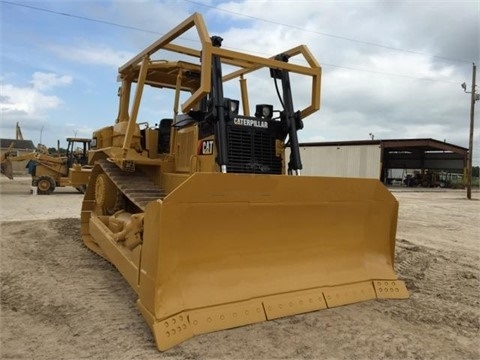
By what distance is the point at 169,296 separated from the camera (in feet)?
11.4

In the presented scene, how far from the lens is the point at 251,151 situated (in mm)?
4926

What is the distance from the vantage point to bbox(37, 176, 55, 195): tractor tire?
18078mm

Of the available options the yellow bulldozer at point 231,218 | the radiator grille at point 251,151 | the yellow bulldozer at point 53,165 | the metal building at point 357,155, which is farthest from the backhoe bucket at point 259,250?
the metal building at point 357,155

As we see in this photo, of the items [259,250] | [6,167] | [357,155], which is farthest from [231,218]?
[357,155]

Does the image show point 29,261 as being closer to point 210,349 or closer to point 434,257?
point 210,349

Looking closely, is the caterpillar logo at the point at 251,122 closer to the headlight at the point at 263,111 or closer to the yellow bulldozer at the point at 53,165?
the headlight at the point at 263,111

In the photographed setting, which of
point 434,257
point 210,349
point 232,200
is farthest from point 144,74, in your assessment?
point 434,257

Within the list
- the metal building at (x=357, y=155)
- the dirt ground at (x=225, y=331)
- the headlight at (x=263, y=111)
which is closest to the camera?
the dirt ground at (x=225, y=331)

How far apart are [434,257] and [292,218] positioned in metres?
3.82

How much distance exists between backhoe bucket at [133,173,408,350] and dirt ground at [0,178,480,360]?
160mm

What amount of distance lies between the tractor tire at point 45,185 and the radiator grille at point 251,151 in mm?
15482

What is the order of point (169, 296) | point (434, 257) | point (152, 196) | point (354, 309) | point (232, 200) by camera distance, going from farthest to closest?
point (434, 257), point (152, 196), point (354, 309), point (232, 200), point (169, 296)

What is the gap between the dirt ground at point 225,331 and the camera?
10.8 ft

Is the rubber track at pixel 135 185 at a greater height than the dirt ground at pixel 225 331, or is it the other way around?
the rubber track at pixel 135 185
